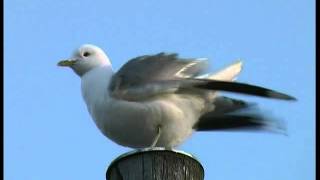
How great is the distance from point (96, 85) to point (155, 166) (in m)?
1.54

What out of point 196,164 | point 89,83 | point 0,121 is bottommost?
point 196,164

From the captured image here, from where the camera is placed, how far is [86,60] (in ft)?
16.8

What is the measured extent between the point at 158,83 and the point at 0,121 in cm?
103

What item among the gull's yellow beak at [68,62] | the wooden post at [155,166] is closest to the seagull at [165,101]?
the gull's yellow beak at [68,62]

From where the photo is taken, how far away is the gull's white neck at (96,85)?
15.0 feet

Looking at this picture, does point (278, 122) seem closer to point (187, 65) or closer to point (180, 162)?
point (187, 65)

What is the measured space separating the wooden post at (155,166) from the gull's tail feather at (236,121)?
1242 millimetres

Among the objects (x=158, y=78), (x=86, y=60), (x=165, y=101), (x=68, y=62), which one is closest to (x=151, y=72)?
(x=158, y=78)

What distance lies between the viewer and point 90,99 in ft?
15.3

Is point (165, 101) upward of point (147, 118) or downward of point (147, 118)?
upward

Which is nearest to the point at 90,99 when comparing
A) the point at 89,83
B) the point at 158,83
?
the point at 89,83

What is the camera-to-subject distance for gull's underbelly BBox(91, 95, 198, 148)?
430 cm

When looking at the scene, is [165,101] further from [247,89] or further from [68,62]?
[68,62]

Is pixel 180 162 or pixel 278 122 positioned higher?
pixel 278 122
